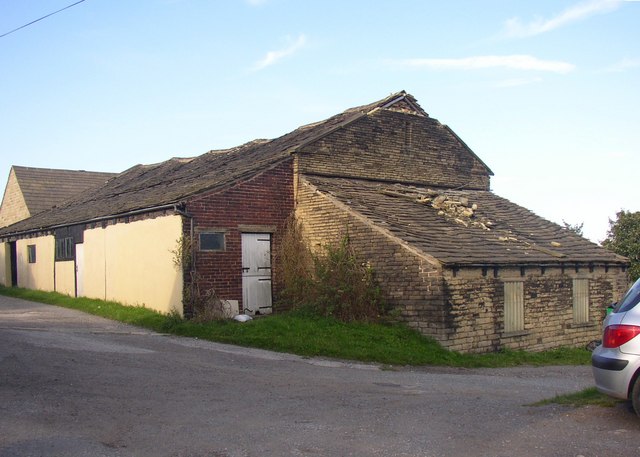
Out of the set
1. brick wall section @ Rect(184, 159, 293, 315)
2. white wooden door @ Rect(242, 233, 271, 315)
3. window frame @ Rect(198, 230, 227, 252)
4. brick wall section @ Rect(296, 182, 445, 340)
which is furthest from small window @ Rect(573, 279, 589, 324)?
window frame @ Rect(198, 230, 227, 252)

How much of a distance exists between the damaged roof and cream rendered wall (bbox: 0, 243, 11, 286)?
2.27 ft

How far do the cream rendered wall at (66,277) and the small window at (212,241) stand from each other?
24.9 feet

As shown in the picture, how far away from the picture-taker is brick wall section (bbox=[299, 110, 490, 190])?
20.0 meters

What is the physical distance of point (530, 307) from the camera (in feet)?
54.6

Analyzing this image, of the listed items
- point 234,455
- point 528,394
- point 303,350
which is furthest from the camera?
point 303,350

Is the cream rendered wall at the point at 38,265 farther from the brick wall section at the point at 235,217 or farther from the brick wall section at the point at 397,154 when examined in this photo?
the brick wall section at the point at 397,154

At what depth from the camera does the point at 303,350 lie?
13664mm

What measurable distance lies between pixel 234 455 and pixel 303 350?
7.61m

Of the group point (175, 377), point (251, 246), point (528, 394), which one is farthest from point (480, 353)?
point (175, 377)

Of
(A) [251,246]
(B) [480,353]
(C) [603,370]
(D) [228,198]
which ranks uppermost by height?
(D) [228,198]

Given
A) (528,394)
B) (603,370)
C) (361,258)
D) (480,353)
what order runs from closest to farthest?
1. (603,370)
2. (528,394)
3. (480,353)
4. (361,258)

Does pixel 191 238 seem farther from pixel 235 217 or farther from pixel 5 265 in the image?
pixel 5 265

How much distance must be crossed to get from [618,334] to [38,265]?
23.2m

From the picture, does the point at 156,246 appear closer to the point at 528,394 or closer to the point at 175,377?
the point at 175,377
